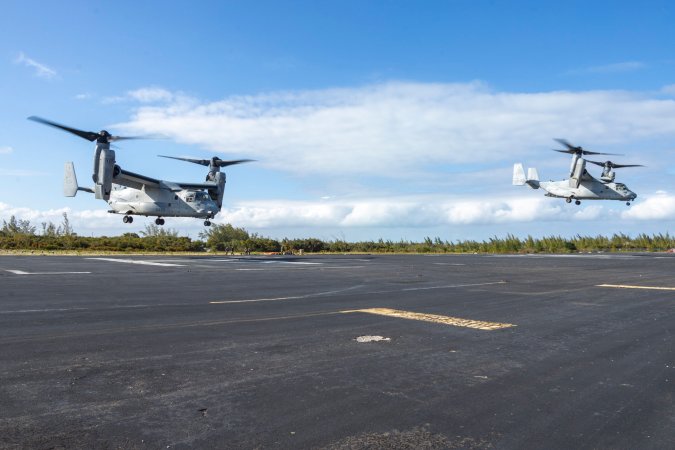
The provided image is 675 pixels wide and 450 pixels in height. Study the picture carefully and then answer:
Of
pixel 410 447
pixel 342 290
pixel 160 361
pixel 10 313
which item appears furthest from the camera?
pixel 342 290

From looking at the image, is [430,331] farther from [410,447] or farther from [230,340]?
[410,447]

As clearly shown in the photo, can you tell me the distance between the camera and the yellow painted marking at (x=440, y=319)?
337 inches

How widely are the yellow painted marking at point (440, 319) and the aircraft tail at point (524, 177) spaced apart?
174 feet

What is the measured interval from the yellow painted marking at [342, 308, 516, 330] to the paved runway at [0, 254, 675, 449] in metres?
0.06

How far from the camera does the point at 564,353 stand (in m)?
6.67

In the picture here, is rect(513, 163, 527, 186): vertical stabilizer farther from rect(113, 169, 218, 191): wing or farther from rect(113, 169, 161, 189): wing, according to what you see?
rect(113, 169, 161, 189): wing

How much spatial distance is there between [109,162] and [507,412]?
37.6m

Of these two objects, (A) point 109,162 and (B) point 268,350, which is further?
(A) point 109,162

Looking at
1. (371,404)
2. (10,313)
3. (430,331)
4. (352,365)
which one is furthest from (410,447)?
(10,313)

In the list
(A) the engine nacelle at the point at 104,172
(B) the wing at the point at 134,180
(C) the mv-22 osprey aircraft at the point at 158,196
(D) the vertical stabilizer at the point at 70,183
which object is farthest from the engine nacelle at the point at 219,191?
(D) the vertical stabilizer at the point at 70,183

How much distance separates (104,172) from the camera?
121 feet

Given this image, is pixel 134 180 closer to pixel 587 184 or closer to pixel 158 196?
pixel 158 196

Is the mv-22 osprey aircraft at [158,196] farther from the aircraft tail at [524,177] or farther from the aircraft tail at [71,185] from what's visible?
the aircraft tail at [524,177]

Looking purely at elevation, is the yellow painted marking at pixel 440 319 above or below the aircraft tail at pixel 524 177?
below
